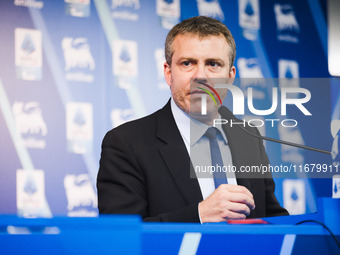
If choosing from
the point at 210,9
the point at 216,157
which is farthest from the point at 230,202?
the point at 210,9

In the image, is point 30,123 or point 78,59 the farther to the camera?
point 78,59

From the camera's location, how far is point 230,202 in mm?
1144

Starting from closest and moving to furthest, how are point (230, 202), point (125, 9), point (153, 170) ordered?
point (230, 202) < point (153, 170) < point (125, 9)

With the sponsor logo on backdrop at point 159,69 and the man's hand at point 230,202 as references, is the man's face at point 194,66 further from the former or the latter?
the sponsor logo on backdrop at point 159,69

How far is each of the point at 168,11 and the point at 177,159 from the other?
230 cm

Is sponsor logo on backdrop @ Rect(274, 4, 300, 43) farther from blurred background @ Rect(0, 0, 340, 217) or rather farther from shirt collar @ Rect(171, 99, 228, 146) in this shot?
shirt collar @ Rect(171, 99, 228, 146)

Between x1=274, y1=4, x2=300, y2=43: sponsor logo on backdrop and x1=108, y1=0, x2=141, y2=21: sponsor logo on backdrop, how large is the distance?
4.06 ft

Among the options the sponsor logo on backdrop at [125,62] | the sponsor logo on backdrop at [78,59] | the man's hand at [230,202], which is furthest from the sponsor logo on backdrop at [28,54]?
the man's hand at [230,202]

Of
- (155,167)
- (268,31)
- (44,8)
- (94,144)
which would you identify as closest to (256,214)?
(155,167)

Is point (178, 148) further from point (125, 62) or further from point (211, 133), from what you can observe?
point (125, 62)

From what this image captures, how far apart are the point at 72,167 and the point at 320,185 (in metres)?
2.09

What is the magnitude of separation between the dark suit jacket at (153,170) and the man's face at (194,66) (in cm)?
10

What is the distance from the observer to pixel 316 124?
12.5ft

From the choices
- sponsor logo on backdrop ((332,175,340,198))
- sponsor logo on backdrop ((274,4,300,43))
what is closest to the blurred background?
sponsor logo on backdrop ((274,4,300,43))
